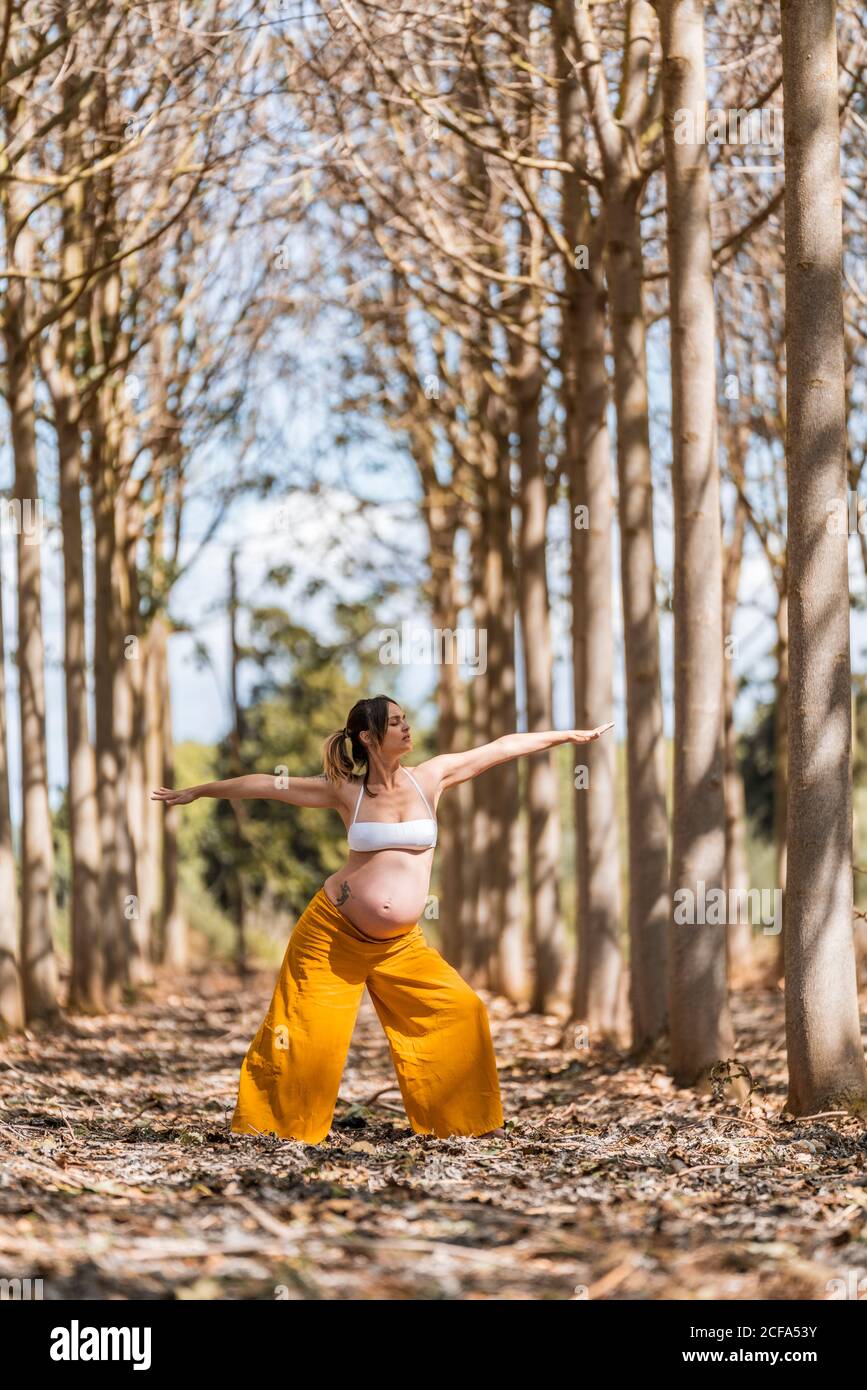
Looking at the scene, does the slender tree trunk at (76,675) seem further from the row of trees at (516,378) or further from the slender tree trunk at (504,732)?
the slender tree trunk at (504,732)

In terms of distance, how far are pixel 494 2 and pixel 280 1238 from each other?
32.6ft

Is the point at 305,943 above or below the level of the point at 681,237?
below

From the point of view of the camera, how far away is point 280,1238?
17.0 feet

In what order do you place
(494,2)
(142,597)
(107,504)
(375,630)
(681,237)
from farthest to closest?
(375,630)
(142,597)
(107,504)
(494,2)
(681,237)

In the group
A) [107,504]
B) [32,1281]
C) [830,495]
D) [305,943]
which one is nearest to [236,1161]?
[305,943]

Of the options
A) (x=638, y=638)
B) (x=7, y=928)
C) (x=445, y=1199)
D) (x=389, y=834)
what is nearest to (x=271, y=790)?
(x=389, y=834)

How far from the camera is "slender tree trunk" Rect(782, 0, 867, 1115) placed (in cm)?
728

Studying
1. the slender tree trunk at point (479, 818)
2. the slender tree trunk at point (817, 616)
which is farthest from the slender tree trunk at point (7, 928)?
the slender tree trunk at point (479, 818)

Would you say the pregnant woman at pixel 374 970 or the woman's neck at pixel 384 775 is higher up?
the woman's neck at pixel 384 775

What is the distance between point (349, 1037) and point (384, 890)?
0.69m

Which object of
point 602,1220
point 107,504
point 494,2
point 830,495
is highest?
point 494,2

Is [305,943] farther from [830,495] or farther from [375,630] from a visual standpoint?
[375,630]

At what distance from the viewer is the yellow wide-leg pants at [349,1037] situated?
24.4 feet

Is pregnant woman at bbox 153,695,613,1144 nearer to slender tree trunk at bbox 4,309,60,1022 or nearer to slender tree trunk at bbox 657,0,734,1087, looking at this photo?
slender tree trunk at bbox 657,0,734,1087
